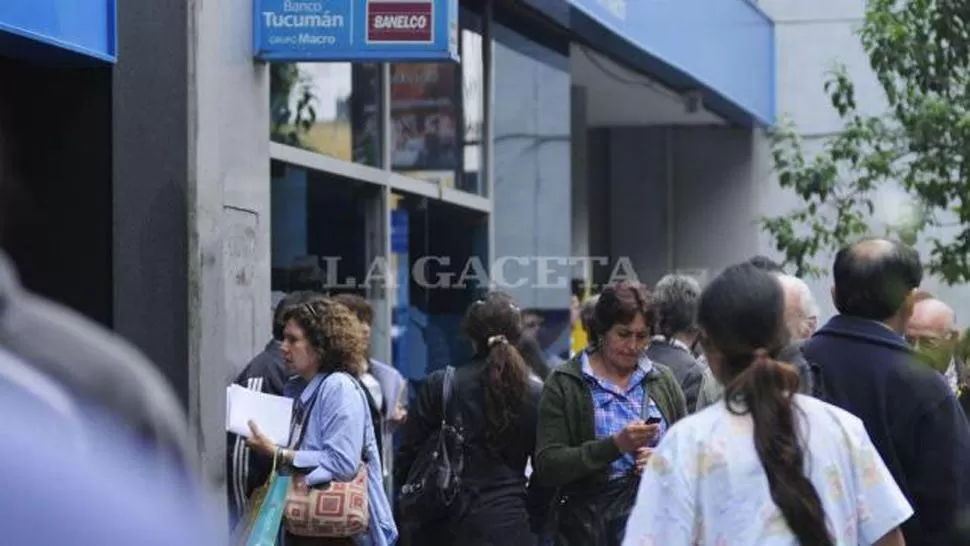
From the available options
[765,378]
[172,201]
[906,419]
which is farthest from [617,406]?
[765,378]

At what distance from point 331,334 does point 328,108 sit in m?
3.80

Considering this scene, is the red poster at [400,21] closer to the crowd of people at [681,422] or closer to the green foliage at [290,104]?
the green foliage at [290,104]

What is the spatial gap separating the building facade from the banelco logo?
2 cm

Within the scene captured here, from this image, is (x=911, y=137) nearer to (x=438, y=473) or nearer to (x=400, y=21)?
(x=400, y=21)

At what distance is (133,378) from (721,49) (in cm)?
1594

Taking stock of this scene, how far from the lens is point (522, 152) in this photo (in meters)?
14.6

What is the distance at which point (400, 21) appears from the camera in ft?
30.9

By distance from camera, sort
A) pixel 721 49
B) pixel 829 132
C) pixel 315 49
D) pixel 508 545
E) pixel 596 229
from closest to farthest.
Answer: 1. pixel 508 545
2. pixel 315 49
3. pixel 721 49
4. pixel 829 132
5. pixel 596 229

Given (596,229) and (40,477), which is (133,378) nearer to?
(40,477)

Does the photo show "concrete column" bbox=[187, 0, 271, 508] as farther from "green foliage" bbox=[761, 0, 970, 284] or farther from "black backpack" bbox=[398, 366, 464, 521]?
"green foliage" bbox=[761, 0, 970, 284]

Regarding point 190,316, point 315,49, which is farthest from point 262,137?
point 190,316

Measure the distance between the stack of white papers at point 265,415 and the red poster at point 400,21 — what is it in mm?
2405

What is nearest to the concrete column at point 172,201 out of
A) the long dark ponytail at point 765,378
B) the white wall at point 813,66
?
the long dark ponytail at point 765,378

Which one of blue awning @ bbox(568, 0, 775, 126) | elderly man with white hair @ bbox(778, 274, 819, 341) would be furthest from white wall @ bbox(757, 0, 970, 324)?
elderly man with white hair @ bbox(778, 274, 819, 341)
